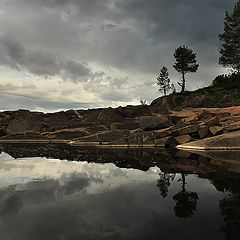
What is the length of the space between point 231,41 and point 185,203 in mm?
77480

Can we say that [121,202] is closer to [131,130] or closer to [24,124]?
[131,130]

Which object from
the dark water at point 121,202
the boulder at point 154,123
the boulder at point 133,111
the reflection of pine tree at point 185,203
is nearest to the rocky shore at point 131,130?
the boulder at point 154,123

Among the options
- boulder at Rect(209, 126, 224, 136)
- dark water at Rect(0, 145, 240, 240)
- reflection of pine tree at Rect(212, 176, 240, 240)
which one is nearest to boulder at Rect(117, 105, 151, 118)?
boulder at Rect(209, 126, 224, 136)

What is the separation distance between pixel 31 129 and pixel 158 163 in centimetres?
4006

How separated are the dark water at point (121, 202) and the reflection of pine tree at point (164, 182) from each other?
71 mm

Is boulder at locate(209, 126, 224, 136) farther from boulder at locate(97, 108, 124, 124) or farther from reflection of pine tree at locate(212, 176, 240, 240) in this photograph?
reflection of pine tree at locate(212, 176, 240, 240)

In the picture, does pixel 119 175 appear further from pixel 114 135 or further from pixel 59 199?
pixel 114 135

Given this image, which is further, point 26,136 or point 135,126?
point 26,136

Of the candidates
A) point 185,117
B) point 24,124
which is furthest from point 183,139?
point 24,124

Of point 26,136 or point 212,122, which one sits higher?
point 212,122

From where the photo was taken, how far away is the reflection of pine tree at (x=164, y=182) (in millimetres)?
20881

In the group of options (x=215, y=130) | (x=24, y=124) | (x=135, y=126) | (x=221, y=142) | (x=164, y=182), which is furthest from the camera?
(x=24, y=124)

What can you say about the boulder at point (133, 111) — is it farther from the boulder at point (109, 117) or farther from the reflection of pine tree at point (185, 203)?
the reflection of pine tree at point (185, 203)

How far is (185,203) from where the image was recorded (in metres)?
17.8
